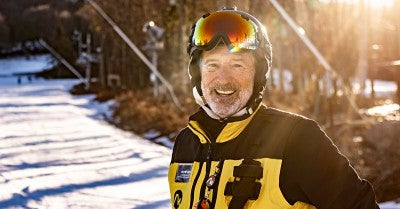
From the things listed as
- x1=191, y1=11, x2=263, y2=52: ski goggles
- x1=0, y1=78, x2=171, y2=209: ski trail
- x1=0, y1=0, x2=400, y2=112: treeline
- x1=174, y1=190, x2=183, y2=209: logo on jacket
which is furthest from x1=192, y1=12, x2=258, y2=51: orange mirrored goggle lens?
x1=0, y1=0, x2=400, y2=112: treeline

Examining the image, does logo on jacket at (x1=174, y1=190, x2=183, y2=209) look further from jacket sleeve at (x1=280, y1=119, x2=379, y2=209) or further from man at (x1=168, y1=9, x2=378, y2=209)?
jacket sleeve at (x1=280, y1=119, x2=379, y2=209)

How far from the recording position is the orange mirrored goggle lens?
277 centimetres

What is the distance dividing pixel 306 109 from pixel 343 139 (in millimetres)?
9711

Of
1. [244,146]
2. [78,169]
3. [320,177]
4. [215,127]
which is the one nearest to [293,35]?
[78,169]

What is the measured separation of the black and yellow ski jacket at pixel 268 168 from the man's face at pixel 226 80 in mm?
89

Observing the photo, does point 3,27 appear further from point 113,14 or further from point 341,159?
point 341,159

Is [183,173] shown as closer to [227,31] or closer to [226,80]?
[226,80]

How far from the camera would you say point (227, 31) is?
279cm

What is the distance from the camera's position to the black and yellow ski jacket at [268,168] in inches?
89.0

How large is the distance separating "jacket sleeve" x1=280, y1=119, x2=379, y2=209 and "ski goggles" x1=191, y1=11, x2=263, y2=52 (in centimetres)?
63

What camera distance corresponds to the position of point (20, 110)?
984 inches

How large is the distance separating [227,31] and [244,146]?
0.60m

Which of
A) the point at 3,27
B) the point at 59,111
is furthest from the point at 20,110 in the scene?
the point at 3,27

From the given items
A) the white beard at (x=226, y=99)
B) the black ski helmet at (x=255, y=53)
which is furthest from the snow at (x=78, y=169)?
the white beard at (x=226, y=99)
